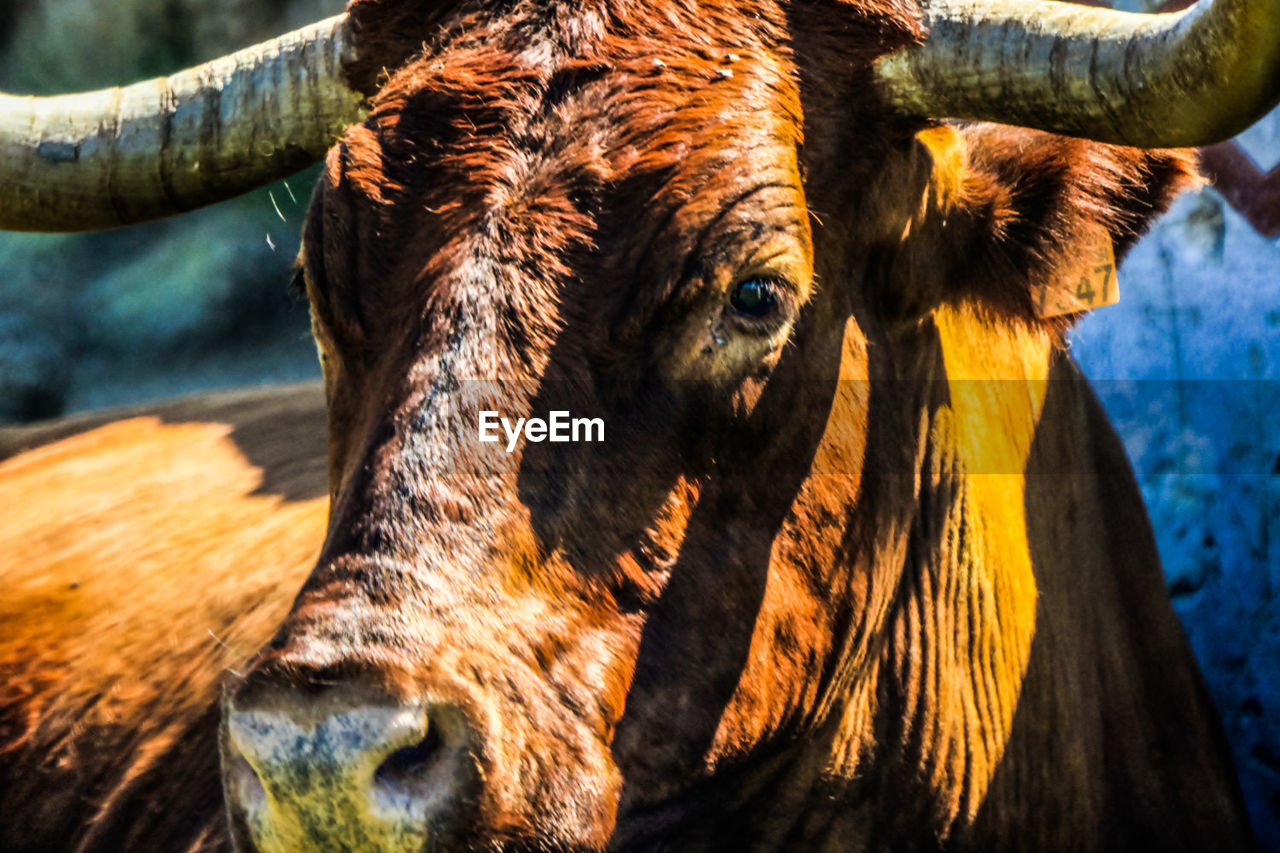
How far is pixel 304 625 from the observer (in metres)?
1.81

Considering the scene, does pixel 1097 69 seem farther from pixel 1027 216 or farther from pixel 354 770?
pixel 354 770

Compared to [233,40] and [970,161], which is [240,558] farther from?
[233,40]

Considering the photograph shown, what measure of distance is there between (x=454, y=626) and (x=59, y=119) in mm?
1622

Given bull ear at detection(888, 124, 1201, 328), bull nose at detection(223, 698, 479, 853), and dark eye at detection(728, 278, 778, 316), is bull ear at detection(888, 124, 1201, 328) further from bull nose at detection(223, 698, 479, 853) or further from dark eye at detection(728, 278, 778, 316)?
bull nose at detection(223, 698, 479, 853)

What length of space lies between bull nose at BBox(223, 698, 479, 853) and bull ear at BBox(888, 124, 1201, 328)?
121 centimetres

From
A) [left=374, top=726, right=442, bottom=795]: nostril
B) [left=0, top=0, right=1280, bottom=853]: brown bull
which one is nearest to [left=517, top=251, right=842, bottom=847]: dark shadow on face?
[left=0, top=0, right=1280, bottom=853]: brown bull

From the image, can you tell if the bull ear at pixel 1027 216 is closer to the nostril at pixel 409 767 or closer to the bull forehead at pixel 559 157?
the bull forehead at pixel 559 157

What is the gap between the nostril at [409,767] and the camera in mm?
1718

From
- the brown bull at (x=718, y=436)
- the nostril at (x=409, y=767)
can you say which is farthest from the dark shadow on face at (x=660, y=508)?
the nostril at (x=409, y=767)

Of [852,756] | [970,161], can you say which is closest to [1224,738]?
[852,756]

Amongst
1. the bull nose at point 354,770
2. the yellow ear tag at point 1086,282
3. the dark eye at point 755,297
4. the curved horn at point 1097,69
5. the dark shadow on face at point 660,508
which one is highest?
the curved horn at point 1097,69

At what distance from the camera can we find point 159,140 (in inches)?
109

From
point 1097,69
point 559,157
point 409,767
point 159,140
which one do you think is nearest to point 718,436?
point 559,157

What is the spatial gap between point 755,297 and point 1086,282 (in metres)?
0.80
